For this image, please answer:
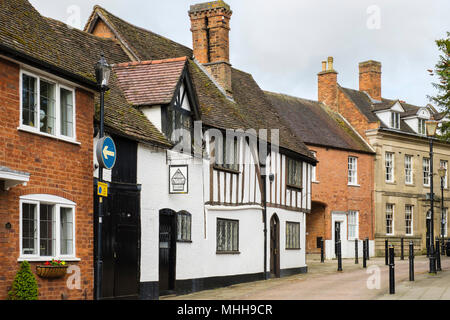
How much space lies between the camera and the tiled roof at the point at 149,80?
19.4 m

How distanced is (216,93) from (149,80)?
5904mm

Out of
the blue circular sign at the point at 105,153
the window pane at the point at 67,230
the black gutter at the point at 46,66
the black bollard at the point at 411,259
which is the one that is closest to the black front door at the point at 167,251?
the window pane at the point at 67,230

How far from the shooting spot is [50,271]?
13266 millimetres

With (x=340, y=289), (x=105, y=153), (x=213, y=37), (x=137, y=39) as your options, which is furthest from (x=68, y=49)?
(x=213, y=37)

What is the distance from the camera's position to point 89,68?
17328 millimetres

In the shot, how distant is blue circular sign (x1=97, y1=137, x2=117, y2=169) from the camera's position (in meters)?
13.8

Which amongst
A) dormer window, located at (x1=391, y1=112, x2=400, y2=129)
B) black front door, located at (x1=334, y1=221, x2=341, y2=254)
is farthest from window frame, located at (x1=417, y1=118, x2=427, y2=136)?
→ black front door, located at (x1=334, y1=221, x2=341, y2=254)

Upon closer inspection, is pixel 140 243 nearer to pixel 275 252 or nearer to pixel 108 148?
pixel 108 148

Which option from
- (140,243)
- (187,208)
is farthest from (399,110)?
(140,243)

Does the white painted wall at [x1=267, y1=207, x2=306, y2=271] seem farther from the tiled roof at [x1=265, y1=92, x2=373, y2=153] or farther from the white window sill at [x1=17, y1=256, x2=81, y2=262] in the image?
the white window sill at [x1=17, y1=256, x2=81, y2=262]

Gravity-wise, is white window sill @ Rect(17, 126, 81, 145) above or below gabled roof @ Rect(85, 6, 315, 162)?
below

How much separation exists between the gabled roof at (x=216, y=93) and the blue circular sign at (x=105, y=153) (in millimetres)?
6900

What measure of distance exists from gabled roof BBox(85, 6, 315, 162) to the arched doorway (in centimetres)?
304

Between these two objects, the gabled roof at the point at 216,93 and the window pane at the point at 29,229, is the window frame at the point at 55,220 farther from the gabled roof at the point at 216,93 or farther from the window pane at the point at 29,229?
the gabled roof at the point at 216,93
